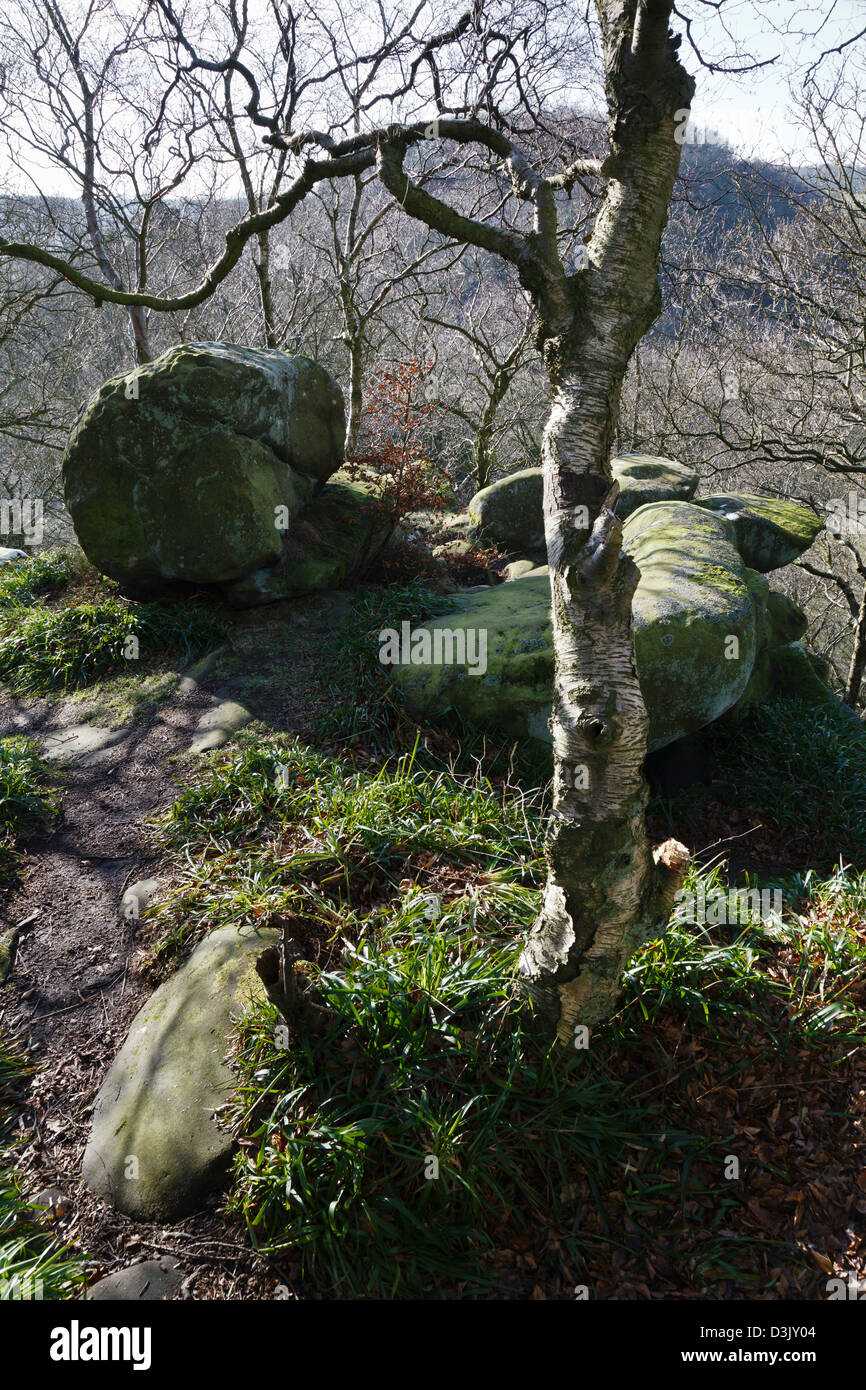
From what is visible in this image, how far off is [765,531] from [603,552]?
6.62m

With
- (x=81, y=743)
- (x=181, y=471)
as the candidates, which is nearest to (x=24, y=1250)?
(x=81, y=743)

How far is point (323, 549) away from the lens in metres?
7.10

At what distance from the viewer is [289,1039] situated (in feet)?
10.1

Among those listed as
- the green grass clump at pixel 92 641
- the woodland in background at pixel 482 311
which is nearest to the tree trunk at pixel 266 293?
the woodland in background at pixel 482 311

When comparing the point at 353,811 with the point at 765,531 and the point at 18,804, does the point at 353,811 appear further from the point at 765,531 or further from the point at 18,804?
the point at 765,531

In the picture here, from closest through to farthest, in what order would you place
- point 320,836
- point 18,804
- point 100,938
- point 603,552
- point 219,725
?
point 603,552 → point 100,938 → point 320,836 → point 18,804 → point 219,725

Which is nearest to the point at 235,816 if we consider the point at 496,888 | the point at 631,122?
the point at 496,888

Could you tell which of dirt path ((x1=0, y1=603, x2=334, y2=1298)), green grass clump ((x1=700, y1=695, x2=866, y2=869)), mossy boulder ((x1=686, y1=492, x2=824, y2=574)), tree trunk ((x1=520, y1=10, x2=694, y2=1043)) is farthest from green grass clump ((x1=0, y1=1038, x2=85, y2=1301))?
mossy boulder ((x1=686, y1=492, x2=824, y2=574))

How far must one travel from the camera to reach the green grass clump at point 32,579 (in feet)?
24.6

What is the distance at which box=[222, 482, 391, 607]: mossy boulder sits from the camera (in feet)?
22.0

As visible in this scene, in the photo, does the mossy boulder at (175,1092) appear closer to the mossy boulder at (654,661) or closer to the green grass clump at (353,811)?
the green grass clump at (353,811)
